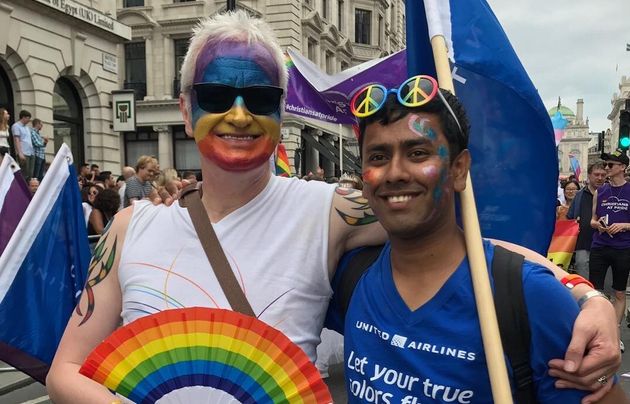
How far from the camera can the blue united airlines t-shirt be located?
1.34 m

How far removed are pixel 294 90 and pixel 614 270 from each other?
5.07 m

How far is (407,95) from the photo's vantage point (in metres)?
1.53

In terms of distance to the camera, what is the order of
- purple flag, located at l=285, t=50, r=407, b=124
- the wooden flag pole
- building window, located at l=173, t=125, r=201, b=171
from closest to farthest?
the wooden flag pole, purple flag, located at l=285, t=50, r=407, b=124, building window, located at l=173, t=125, r=201, b=171

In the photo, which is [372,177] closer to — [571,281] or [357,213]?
[357,213]

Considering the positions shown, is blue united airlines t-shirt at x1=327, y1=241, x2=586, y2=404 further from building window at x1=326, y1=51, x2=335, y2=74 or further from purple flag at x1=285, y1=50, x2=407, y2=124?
building window at x1=326, y1=51, x2=335, y2=74

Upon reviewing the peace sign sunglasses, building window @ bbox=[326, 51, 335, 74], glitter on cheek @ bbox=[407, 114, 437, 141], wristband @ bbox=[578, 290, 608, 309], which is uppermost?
building window @ bbox=[326, 51, 335, 74]

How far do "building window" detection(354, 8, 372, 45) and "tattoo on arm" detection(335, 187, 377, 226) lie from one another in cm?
3914

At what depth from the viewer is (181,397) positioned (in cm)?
150

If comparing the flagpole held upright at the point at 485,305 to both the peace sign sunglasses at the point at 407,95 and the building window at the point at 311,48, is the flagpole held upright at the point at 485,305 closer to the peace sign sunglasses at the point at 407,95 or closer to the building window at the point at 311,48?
the peace sign sunglasses at the point at 407,95

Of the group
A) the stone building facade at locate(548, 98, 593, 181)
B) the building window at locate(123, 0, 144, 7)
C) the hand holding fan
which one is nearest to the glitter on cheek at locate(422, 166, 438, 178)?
the hand holding fan

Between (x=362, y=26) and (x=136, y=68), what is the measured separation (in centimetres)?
1690

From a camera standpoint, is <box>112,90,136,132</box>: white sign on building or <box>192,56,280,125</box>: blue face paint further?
<box>112,90,136,132</box>: white sign on building

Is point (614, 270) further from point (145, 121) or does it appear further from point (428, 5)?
point (145, 121)

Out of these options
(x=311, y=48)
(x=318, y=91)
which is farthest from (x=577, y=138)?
(x=318, y=91)
